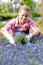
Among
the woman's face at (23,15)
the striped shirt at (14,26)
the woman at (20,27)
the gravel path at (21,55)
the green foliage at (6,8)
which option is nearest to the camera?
the gravel path at (21,55)

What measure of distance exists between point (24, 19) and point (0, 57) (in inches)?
60.2

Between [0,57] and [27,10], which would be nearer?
[0,57]

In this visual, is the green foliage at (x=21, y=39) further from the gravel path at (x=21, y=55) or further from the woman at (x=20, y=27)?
the gravel path at (x=21, y=55)

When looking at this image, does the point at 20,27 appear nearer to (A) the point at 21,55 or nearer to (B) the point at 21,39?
(B) the point at 21,39

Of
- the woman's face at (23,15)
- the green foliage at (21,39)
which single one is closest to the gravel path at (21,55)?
the green foliage at (21,39)

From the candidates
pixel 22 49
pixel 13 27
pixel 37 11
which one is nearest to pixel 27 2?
pixel 37 11

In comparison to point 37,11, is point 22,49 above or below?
above

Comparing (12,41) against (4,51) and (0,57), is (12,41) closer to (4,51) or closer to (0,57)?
(4,51)

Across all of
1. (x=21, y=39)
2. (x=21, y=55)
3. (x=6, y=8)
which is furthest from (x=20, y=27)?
(x=6, y=8)

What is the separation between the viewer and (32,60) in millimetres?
3062

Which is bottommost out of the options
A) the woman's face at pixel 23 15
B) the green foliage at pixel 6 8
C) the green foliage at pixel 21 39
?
the green foliage at pixel 6 8

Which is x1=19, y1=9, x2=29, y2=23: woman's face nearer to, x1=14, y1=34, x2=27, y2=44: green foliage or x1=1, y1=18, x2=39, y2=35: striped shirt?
x1=1, y1=18, x2=39, y2=35: striped shirt

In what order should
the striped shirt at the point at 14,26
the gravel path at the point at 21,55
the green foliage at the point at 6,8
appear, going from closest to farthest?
the gravel path at the point at 21,55 < the striped shirt at the point at 14,26 < the green foliage at the point at 6,8

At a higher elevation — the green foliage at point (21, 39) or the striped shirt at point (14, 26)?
the striped shirt at point (14, 26)
